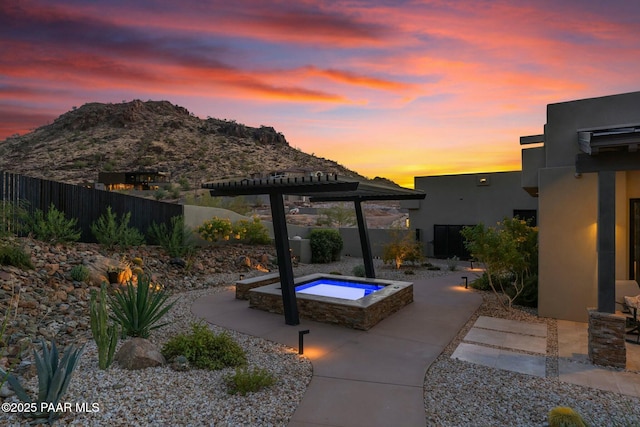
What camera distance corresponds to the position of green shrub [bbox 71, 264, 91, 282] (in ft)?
30.1

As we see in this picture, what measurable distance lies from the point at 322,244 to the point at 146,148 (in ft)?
139

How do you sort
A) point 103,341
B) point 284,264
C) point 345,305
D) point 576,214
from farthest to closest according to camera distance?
point 576,214 → point 284,264 → point 345,305 → point 103,341

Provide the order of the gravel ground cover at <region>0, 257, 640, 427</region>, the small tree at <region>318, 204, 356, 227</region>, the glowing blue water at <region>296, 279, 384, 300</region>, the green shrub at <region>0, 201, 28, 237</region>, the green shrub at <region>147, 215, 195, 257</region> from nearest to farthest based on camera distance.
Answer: the gravel ground cover at <region>0, 257, 640, 427</region>, the green shrub at <region>0, 201, 28, 237</region>, the glowing blue water at <region>296, 279, 384, 300</region>, the green shrub at <region>147, 215, 195, 257</region>, the small tree at <region>318, 204, 356, 227</region>

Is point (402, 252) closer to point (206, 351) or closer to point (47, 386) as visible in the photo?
point (206, 351)

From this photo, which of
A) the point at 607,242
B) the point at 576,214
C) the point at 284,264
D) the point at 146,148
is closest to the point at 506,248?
the point at 576,214

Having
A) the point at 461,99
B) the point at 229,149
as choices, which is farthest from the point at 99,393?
the point at 229,149

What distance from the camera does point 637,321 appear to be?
682cm

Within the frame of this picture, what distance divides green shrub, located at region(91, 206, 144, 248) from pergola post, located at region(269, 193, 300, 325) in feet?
25.0

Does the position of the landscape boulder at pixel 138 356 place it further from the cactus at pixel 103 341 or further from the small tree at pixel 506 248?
the small tree at pixel 506 248

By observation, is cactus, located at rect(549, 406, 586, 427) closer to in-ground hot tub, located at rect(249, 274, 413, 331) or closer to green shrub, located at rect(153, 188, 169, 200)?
in-ground hot tub, located at rect(249, 274, 413, 331)

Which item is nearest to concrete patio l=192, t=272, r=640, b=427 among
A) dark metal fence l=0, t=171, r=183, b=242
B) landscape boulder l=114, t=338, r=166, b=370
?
landscape boulder l=114, t=338, r=166, b=370

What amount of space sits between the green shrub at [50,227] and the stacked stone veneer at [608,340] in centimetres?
1387

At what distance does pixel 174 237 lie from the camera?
568 inches

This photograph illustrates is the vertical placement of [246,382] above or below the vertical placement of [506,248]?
below
